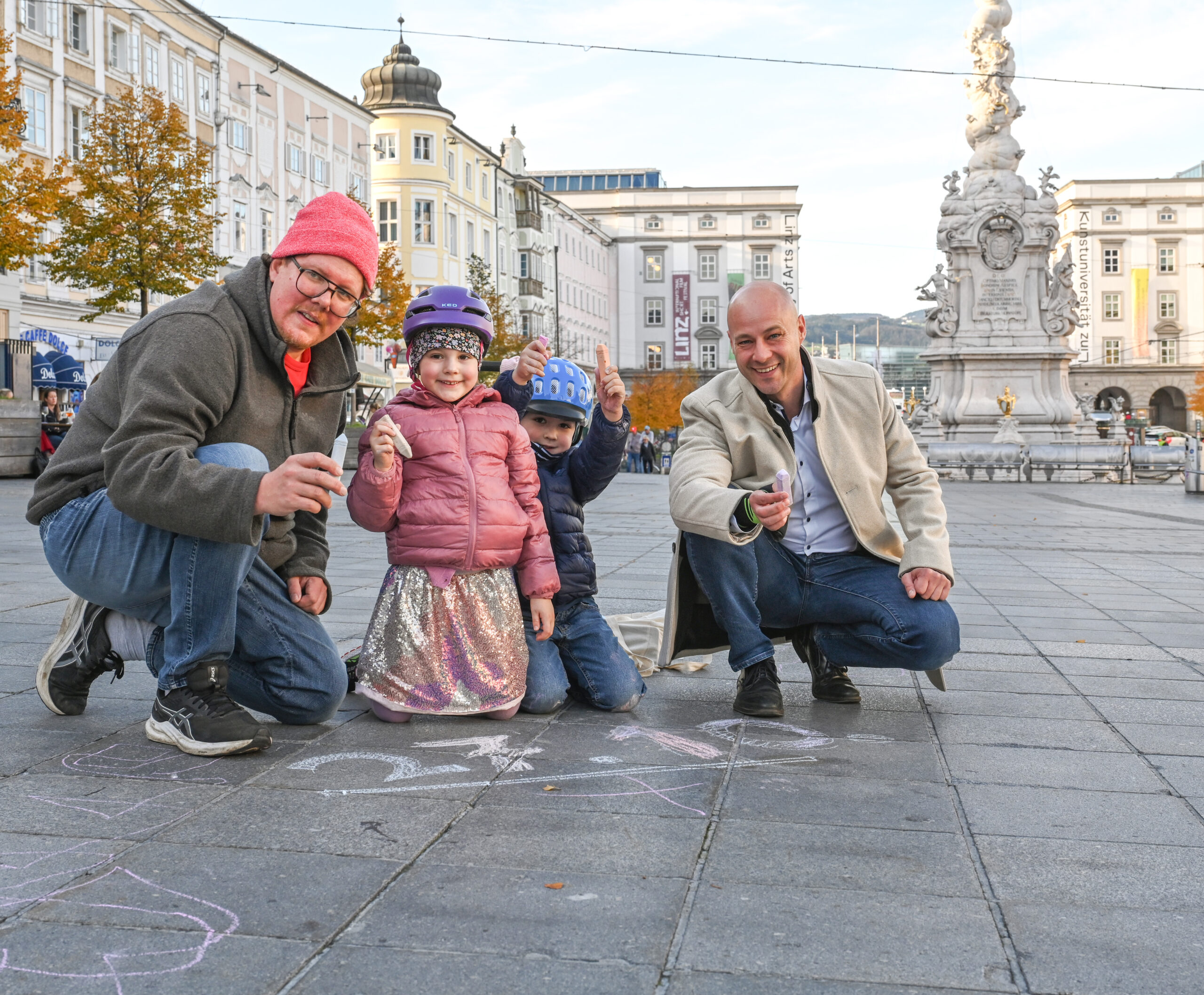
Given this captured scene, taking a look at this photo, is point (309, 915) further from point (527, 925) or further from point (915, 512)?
point (915, 512)

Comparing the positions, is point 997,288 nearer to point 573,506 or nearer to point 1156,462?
point 1156,462

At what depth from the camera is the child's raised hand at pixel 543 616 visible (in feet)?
14.6

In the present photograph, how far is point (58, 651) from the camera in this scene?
4.18 m

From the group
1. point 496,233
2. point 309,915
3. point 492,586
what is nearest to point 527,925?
point 309,915

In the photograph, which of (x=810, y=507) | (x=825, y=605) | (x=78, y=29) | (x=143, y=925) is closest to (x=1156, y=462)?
(x=810, y=507)

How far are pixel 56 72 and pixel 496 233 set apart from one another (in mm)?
35869

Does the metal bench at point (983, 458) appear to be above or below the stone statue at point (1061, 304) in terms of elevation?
below

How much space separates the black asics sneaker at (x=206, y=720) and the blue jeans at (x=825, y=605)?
170 centimetres

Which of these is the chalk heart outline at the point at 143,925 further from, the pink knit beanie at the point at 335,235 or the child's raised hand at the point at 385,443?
the pink knit beanie at the point at 335,235

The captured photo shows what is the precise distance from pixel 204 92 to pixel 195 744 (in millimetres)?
42885

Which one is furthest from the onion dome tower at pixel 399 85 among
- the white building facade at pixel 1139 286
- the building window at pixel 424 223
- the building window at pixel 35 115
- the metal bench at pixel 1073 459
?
the white building facade at pixel 1139 286

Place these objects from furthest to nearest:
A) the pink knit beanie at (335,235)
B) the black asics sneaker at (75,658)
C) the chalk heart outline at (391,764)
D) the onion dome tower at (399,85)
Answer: the onion dome tower at (399,85), the black asics sneaker at (75,658), the pink knit beanie at (335,235), the chalk heart outline at (391,764)

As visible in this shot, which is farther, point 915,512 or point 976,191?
point 976,191

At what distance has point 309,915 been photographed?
2467mm
